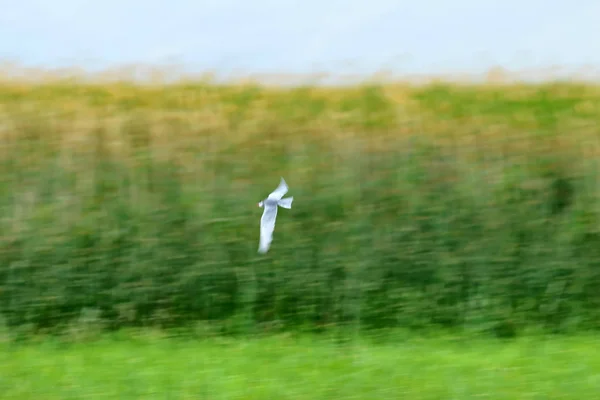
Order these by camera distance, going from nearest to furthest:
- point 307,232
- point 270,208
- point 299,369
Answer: point 299,369 < point 270,208 < point 307,232

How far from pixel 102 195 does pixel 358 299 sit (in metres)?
2.29

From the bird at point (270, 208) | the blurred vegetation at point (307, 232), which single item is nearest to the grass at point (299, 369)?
the blurred vegetation at point (307, 232)

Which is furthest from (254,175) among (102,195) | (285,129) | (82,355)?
(82,355)

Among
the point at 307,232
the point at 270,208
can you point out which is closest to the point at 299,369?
the point at 270,208

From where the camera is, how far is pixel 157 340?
5.56 meters

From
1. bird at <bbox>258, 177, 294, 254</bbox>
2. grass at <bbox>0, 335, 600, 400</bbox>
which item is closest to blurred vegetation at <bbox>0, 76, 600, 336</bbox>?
grass at <bbox>0, 335, 600, 400</bbox>

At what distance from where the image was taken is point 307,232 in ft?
19.9

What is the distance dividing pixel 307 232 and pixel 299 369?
1508 mm

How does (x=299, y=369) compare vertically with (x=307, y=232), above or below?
below

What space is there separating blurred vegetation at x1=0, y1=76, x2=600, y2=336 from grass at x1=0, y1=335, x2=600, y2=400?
40 centimetres

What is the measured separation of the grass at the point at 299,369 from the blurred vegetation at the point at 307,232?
40 cm

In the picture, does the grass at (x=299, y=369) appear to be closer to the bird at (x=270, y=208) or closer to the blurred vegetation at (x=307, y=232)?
the blurred vegetation at (x=307, y=232)

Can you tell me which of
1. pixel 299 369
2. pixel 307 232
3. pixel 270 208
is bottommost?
pixel 299 369

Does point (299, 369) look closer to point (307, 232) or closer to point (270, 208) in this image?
point (270, 208)
